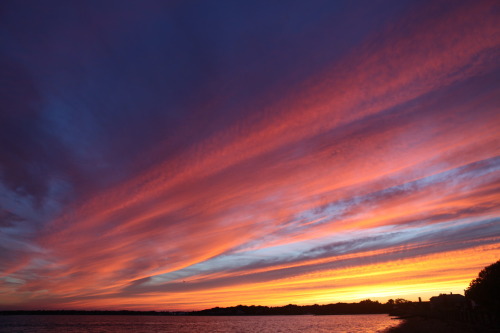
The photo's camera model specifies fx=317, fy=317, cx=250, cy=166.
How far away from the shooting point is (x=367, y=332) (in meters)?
93.0

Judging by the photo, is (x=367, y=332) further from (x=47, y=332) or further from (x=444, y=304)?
(x=444, y=304)

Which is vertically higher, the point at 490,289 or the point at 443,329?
the point at 490,289

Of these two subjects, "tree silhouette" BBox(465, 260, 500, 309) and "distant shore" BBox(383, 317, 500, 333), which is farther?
"tree silhouette" BBox(465, 260, 500, 309)

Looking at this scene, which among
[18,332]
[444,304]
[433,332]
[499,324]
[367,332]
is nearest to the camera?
[499,324]

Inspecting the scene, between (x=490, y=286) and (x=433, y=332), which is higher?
(x=490, y=286)

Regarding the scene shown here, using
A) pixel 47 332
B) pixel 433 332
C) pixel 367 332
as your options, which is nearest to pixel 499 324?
pixel 433 332

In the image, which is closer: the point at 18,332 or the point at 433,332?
the point at 433,332

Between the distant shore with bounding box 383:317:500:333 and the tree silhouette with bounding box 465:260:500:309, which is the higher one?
the tree silhouette with bounding box 465:260:500:309

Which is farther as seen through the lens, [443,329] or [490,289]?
[490,289]

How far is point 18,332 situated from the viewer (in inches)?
4250

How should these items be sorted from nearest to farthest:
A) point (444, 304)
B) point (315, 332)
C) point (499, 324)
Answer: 1. point (499, 324)
2. point (315, 332)
3. point (444, 304)

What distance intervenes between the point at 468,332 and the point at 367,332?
3931 cm

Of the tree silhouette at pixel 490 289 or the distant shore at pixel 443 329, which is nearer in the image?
the distant shore at pixel 443 329

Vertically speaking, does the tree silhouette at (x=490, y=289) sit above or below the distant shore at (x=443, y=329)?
above
